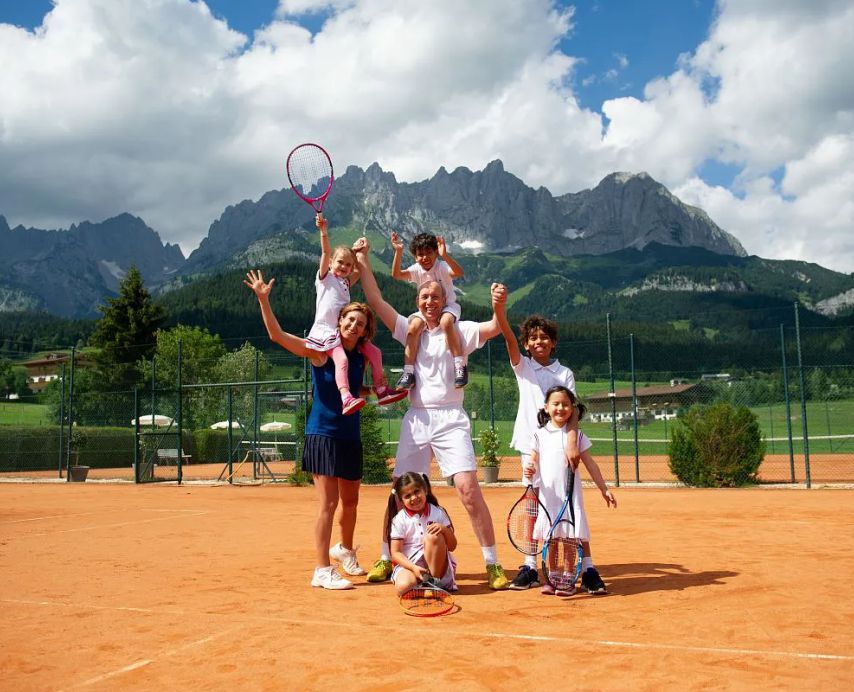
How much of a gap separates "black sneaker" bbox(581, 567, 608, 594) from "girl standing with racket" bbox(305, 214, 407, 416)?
162cm

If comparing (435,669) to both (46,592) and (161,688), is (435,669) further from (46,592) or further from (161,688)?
(46,592)

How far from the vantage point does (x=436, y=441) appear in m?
A: 5.07

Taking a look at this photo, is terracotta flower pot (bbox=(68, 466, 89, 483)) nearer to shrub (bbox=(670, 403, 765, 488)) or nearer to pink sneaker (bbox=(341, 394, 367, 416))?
shrub (bbox=(670, 403, 765, 488))

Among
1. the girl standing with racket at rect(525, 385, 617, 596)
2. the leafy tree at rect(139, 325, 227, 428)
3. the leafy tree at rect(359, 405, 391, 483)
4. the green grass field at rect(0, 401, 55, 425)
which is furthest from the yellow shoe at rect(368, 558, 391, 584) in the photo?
the green grass field at rect(0, 401, 55, 425)

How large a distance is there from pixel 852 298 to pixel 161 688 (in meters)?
159

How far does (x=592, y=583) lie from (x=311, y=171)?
4530mm

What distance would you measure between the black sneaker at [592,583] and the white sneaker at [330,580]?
152 cm

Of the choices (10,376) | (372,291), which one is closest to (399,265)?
(372,291)

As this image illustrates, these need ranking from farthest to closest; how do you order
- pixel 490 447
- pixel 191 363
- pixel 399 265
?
pixel 191 363, pixel 490 447, pixel 399 265

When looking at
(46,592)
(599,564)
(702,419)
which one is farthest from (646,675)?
(702,419)

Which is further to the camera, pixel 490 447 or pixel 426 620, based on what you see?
pixel 490 447

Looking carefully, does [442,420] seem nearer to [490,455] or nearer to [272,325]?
[272,325]

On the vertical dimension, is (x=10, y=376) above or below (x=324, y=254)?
above

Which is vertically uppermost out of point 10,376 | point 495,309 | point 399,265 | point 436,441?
point 10,376
